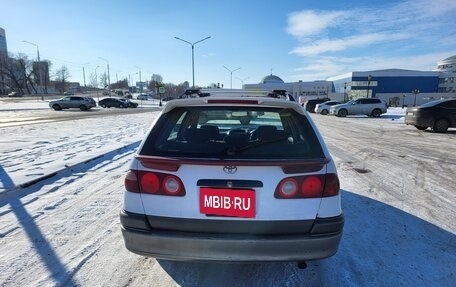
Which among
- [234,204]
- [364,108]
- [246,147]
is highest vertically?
[246,147]

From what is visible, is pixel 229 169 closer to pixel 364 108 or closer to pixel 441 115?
pixel 441 115

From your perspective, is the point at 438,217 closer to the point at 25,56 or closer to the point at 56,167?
the point at 56,167

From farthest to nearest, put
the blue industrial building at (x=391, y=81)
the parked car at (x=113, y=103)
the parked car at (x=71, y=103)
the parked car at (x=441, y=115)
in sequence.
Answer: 1. the blue industrial building at (x=391, y=81)
2. the parked car at (x=113, y=103)
3. the parked car at (x=71, y=103)
4. the parked car at (x=441, y=115)

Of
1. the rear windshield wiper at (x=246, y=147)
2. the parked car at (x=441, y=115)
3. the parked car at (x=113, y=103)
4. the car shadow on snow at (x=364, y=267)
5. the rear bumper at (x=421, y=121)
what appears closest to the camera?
the rear windshield wiper at (x=246, y=147)

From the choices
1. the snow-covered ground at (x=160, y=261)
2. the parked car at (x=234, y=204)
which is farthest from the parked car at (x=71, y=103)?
the parked car at (x=234, y=204)

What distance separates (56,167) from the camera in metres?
7.12

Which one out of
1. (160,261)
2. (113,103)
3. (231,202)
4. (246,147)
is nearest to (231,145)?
(246,147)

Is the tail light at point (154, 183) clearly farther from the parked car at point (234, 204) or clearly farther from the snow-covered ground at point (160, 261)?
the snow-covered ground at point (160, 261)

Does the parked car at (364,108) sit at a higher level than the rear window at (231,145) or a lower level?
lower

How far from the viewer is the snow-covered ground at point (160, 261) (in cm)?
304

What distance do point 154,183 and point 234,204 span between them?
0.65m

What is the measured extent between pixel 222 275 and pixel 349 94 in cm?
11036

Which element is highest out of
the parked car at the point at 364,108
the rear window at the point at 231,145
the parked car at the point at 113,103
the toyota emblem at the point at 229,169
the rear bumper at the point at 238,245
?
the rear window at the point at 231,145

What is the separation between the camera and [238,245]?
251cm
